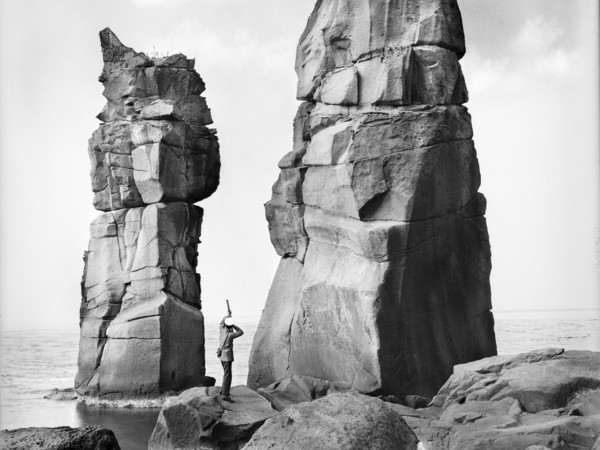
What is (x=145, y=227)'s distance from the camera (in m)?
29.5

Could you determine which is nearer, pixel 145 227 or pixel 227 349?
pixel 227 349

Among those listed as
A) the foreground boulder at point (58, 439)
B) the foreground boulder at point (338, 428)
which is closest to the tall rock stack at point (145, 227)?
the foreground boulder at point (58, 439)

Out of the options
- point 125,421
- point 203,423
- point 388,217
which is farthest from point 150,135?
point 203,423

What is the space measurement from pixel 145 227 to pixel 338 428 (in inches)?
685

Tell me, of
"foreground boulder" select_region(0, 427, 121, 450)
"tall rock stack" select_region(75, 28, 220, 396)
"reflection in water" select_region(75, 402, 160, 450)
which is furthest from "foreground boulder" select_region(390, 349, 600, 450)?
"tall rock stack" select_region(75, 28, 220, 396)

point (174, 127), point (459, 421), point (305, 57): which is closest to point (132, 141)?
point (174, 127)

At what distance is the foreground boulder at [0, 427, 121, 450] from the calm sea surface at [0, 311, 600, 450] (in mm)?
7580

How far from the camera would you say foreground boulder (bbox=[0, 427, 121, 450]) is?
41.8 feet

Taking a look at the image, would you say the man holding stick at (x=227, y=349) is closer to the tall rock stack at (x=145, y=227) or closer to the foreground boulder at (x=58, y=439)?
the foreground boulder at (x=58, y=439)

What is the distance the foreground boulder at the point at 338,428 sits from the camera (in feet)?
42.5

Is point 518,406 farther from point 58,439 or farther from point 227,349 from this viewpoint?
point 58,439

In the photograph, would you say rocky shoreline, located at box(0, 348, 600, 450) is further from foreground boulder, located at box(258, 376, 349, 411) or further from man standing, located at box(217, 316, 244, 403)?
man standing, located at box(217, 316, 244, 403)

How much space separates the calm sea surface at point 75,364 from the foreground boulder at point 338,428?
8.12 m

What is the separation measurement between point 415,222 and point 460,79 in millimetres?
4026
